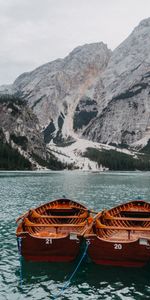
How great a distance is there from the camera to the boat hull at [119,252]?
95.5 feet

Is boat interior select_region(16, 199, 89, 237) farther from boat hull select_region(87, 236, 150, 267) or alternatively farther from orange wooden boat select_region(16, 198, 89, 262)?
boat hull select_region(87, 236, 150, 267)

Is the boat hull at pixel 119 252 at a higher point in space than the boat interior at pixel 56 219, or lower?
lower

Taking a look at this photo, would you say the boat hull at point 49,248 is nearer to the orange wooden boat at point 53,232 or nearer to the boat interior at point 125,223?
the orange wooden boat at point 53,232

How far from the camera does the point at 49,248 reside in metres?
30.4

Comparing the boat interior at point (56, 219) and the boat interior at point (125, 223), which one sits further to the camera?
the boat interior at point (56, 219)

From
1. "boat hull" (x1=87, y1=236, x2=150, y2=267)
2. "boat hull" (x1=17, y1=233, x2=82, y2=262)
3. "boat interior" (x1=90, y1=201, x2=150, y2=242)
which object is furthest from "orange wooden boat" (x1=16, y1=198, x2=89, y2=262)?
"boat interior" (x1=90, y1=201, x2=150, y2=242)

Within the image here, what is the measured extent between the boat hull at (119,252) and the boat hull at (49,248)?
1387 millimetres

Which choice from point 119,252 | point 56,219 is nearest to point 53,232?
point 56,219

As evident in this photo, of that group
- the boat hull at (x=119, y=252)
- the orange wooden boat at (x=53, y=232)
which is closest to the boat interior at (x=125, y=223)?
the orange wooden boat at (x=53, y=232)

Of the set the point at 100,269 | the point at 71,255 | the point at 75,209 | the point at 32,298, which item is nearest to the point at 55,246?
the point at 71,255

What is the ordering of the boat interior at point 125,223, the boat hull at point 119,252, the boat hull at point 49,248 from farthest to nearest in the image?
the boat interior at point 125,223, the boat hull at point 49,248, the boat hull at point 119,252

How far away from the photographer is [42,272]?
97.3 feet

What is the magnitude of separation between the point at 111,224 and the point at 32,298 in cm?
1387

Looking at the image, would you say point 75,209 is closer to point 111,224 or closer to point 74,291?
point 111,224
